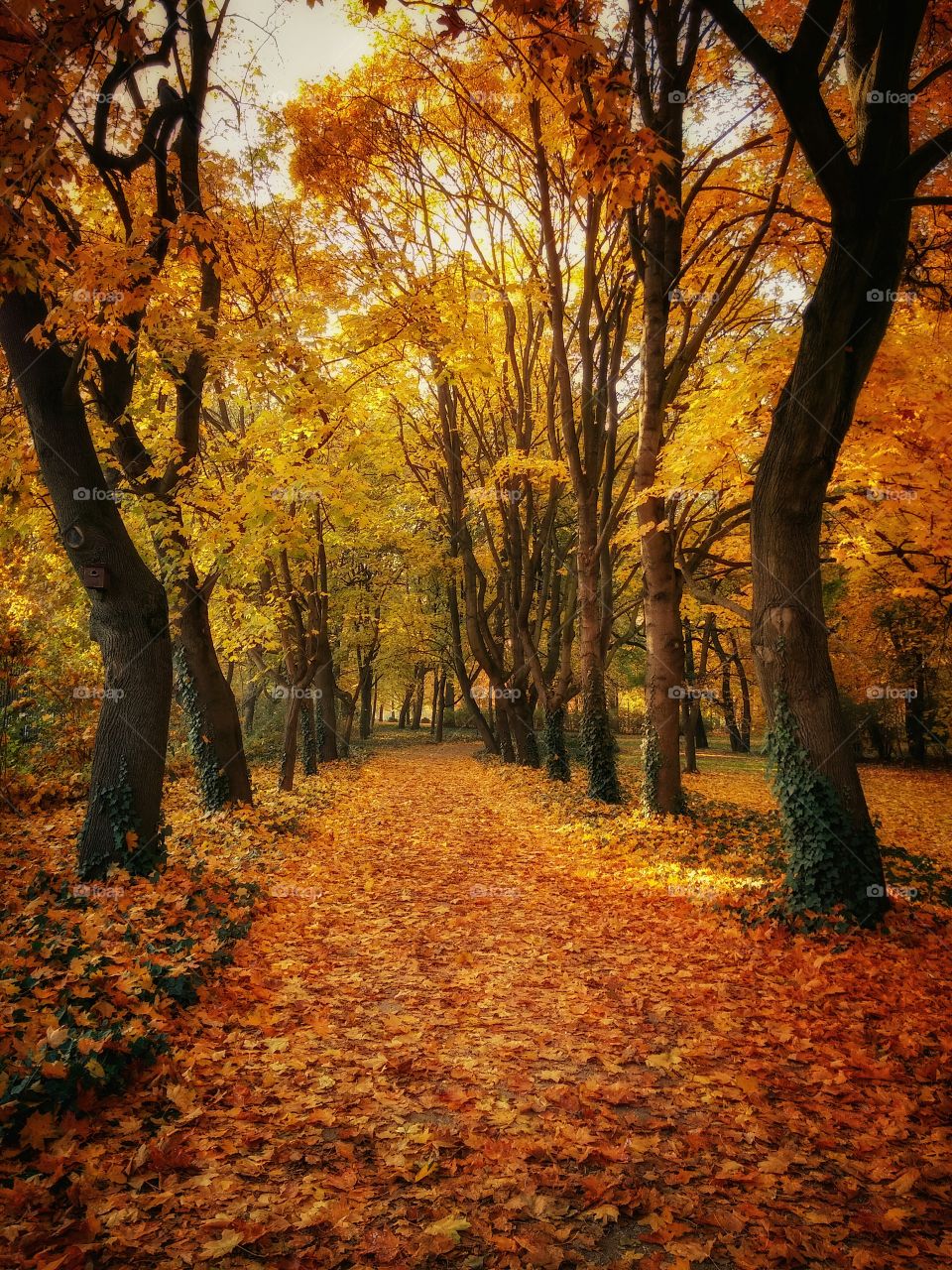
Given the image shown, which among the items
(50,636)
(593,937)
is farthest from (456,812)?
(50,636)

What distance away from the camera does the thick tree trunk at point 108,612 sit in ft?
19.4

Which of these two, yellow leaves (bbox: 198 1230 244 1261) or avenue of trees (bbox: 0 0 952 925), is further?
avenue of trees (bbox: 0 0 952 925)

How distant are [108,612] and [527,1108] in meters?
5.53

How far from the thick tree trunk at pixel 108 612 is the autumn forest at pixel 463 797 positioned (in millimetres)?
41

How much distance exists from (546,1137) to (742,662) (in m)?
31.4

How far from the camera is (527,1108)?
10.9ft

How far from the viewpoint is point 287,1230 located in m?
2.53

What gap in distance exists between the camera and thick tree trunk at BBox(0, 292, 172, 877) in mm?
5918

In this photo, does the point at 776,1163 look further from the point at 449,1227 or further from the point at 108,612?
the point at 108,612

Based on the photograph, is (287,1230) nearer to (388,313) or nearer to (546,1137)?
(546,1137)

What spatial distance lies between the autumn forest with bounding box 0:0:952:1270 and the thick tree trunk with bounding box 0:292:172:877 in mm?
41

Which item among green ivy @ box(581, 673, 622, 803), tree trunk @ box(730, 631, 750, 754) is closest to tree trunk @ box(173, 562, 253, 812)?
green ivy @ box(581, 673, 622, 803)

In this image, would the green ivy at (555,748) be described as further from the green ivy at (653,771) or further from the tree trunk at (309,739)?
the tree trunk at (309,739)

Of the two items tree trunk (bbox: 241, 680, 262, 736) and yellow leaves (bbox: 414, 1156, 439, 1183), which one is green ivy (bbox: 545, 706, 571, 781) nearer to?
yellow leaves (bbox: 414, 1156, 439, 1183)
